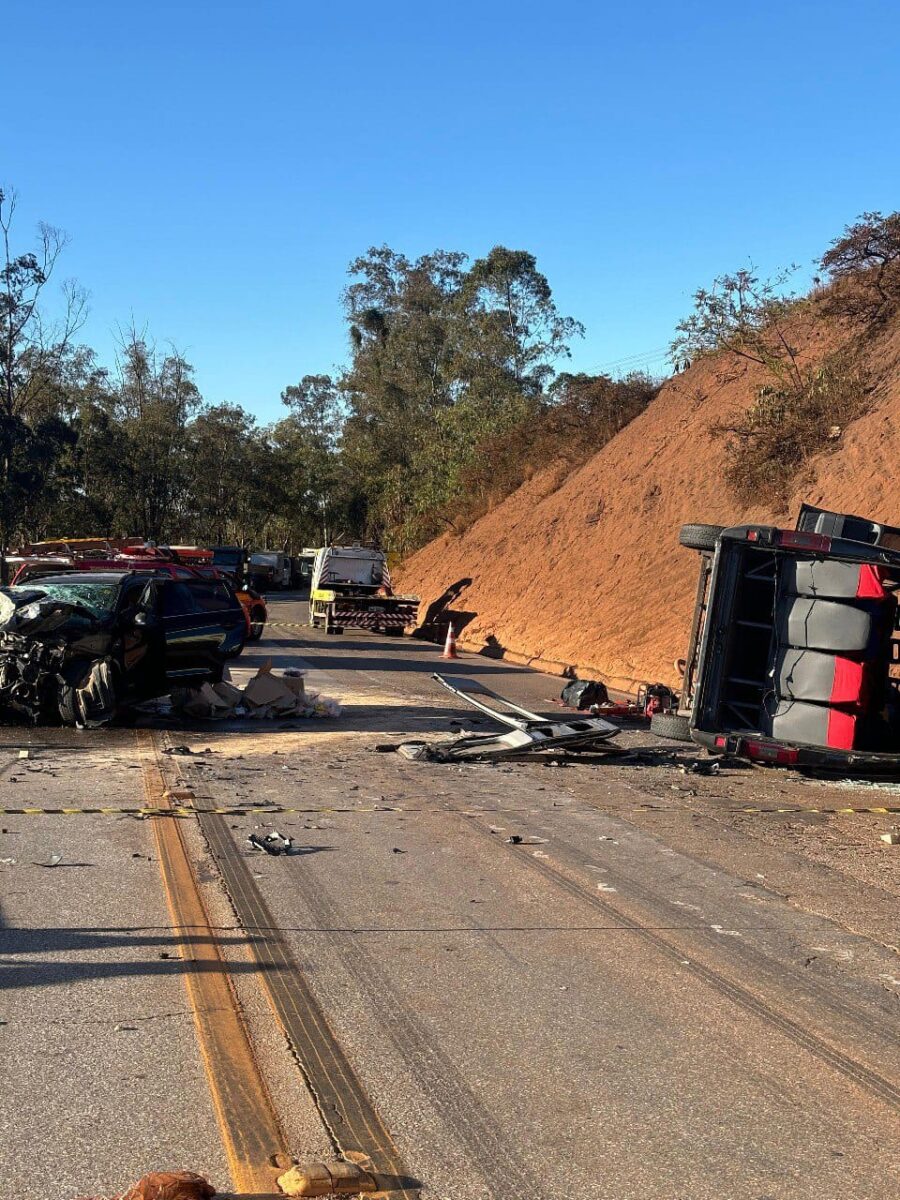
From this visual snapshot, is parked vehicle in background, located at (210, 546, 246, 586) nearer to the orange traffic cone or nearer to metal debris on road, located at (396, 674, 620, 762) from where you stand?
the orange traffic cone

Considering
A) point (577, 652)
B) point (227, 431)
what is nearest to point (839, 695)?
point (577, 652)

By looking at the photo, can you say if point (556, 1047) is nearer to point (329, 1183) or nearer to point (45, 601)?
point (329, 1183)

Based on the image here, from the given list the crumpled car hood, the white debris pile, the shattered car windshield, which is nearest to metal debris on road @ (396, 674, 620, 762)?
the white debris pile

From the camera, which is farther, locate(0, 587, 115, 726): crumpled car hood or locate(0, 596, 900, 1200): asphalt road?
locate(0, 587, 115, 726): crumpled car hood

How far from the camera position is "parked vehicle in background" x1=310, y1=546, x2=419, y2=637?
33688 mm

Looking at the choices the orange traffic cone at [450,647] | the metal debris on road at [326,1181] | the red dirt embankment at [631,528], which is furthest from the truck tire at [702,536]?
the orange traffic cone at [450,647]

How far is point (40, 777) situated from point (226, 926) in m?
5.17

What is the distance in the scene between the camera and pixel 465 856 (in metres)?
8.26

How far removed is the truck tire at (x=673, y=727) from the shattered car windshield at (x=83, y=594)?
638 cm

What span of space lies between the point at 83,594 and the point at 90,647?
1011 mm

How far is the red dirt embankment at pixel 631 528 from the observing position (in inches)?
986

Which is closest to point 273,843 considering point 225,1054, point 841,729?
point 225,1054

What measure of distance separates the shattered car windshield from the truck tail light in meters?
7.34

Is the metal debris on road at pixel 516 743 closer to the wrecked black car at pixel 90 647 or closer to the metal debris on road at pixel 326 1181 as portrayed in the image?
the wrecked black car at pixel 90 647
